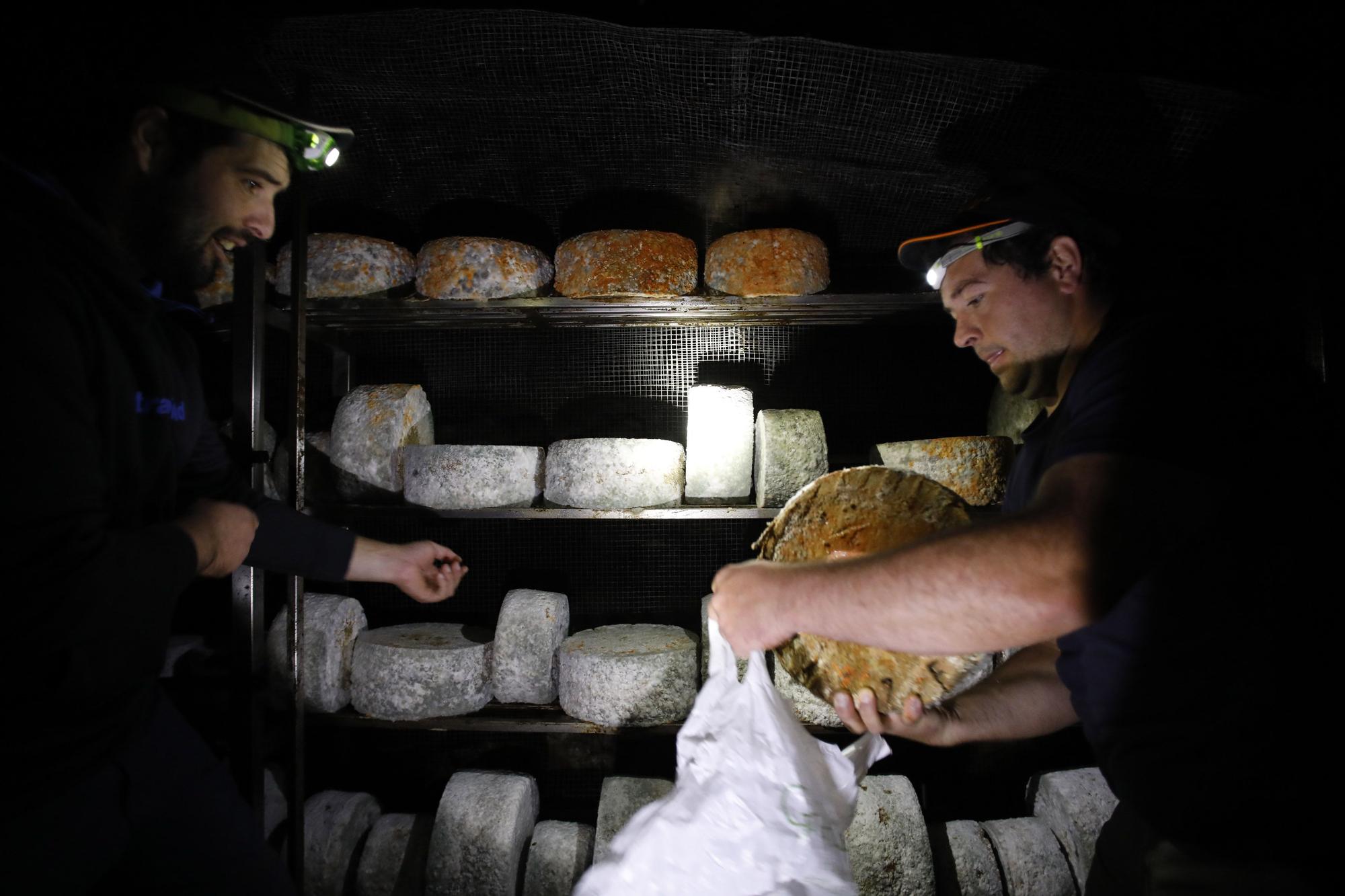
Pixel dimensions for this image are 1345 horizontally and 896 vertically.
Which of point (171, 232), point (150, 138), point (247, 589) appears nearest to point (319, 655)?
point (247, 589)

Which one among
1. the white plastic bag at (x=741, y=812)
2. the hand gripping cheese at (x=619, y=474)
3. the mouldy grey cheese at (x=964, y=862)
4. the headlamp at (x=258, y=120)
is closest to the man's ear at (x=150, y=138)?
the headlamp at (x=258, y=120)

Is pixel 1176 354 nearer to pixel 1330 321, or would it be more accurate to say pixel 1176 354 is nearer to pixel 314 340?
pixel 1330 321

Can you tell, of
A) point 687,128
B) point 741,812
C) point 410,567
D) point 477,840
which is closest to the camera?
point 741,812

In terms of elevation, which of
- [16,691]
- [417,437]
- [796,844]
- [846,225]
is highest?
[846,225]

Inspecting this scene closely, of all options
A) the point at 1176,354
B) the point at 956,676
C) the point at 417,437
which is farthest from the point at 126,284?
the point at 956,676

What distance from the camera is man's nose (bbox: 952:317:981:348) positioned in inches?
45.0

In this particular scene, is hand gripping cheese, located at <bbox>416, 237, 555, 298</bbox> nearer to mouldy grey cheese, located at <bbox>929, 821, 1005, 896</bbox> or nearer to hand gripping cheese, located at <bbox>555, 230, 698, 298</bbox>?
hand gripping cheese, located at <bbox>555, 230, 698, 298</bbox>

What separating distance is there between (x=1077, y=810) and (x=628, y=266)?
212cm

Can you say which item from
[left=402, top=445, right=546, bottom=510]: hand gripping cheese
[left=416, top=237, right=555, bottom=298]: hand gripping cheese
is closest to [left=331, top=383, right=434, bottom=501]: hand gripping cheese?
[left=402, top=445, right=546, bottom=510]: hand gripping cheese

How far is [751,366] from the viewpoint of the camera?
88.6 inches

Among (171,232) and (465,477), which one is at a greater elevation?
(171,232)

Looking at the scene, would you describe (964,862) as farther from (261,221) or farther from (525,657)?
(261,221)

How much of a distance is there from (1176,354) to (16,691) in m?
1.51

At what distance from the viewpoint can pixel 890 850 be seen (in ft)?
5.45
